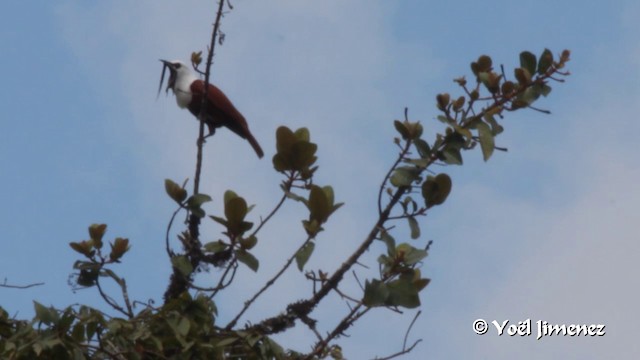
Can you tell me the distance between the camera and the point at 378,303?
9.45 ft

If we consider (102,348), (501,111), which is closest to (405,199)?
(501,111)

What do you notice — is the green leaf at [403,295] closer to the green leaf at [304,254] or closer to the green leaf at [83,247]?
the green leaf at [304,254]

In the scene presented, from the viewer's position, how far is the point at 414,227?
2.99 meters

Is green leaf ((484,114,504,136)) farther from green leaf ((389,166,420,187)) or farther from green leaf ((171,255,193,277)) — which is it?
green leaf ((171,255,193,277))

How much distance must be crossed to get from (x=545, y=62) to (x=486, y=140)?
32 centimetres

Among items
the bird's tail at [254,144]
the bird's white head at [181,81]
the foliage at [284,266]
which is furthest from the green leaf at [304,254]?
the bird's tail at [254,144]

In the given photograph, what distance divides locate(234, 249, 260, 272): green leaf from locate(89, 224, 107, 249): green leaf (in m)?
0.42

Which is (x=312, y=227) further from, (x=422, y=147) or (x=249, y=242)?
(x=422, y=147)

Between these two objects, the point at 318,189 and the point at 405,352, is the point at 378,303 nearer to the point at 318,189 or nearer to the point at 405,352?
the point at 405,352

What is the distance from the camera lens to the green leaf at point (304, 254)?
290 cm

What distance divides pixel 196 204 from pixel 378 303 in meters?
0.63

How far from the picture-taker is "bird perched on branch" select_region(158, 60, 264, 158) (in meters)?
6.60

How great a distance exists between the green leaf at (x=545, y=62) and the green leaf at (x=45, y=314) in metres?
1.48

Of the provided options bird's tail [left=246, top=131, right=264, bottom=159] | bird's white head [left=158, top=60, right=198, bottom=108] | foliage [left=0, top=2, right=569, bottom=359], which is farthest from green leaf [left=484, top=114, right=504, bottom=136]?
bird's tail [left=246, top=131, right=264, bottom=159]
